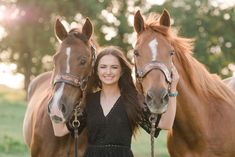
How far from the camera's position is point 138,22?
507 centimetres

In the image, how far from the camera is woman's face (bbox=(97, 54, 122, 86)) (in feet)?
16.3

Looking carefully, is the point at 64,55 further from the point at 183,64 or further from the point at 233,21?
the point at 233,21

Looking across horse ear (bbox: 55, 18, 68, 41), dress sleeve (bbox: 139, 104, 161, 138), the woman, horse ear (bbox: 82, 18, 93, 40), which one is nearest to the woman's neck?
the woman

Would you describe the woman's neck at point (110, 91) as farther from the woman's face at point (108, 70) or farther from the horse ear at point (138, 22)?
the horse ear at point (138, 22)

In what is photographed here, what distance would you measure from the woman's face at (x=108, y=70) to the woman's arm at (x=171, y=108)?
54 cm

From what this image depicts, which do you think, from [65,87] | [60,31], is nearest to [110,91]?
[65,87]

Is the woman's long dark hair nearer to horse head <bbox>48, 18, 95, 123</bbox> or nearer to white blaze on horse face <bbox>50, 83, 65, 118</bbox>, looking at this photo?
horse head <bbox>48, 18, 95, 123</bbox>

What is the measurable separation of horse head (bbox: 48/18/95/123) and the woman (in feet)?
0.48

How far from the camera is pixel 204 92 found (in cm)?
526

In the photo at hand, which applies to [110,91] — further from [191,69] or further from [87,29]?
[191,69]

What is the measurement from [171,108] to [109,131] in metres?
0.62

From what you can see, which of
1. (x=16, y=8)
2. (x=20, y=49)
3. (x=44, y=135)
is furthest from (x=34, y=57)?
(x=44, y=135)

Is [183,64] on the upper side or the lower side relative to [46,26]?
lower

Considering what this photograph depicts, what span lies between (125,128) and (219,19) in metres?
27.3
